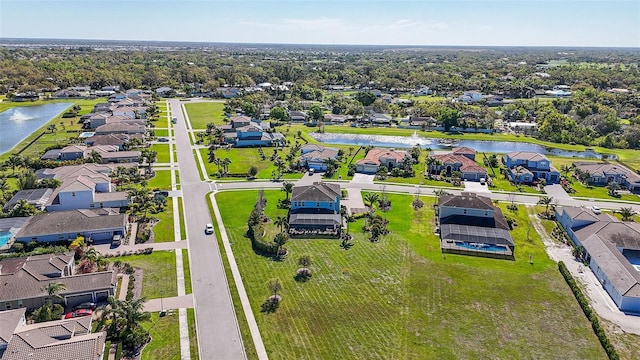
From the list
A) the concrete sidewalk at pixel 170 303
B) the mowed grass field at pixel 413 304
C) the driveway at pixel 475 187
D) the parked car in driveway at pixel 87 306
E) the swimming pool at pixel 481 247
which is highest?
the driveway at pixel 475 187

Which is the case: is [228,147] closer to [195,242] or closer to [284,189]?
[284,189]

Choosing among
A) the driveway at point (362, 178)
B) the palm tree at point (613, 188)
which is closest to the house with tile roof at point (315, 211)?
the driveway at point (362, 178)

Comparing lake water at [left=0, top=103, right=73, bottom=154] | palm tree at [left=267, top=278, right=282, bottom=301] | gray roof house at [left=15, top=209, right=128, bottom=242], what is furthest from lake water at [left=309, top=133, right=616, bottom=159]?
lake water at [left=0, top=103, right=73, bottom=154]

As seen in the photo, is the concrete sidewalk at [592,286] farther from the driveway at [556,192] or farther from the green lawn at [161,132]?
the green lawn at [161,132]

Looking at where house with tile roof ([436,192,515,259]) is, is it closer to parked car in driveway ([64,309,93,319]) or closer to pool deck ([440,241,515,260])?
pool deck ([440,241,515,260])

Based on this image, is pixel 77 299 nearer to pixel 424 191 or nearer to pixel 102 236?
pixel 102 236

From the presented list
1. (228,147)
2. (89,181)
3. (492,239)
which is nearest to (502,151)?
(492,239)
